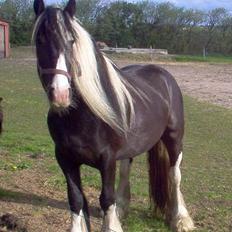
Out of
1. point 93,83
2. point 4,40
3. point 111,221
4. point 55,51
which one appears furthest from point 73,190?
point 4,40

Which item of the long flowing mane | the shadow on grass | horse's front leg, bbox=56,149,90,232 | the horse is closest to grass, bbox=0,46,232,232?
the shadow on grass

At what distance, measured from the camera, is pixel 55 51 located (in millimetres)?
3223

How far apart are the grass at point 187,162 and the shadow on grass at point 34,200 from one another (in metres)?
0.09

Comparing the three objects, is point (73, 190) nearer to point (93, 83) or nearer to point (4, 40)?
point (93, 83)

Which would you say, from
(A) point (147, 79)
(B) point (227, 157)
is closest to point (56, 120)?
(A) point (147, 79)

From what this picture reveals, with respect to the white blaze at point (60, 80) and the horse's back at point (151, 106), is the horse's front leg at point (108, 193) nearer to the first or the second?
the horse's back at point (151, 106)

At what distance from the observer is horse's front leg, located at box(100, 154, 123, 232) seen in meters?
3.74

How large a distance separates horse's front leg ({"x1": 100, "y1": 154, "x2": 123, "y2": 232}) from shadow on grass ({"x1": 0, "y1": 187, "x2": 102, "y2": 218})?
40.9 inches

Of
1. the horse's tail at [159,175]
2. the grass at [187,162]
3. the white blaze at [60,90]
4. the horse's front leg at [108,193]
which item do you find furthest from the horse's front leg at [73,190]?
the horse's tail at [159,175]

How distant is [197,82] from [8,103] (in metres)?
12.8

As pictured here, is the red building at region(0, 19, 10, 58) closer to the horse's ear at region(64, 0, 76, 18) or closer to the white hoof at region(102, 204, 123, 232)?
the white hoof at region(102, 204, 123, 232)

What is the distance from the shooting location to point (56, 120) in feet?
12.0

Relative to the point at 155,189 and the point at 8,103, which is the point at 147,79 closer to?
the point at 155,189

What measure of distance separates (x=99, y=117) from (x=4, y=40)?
40671mm
